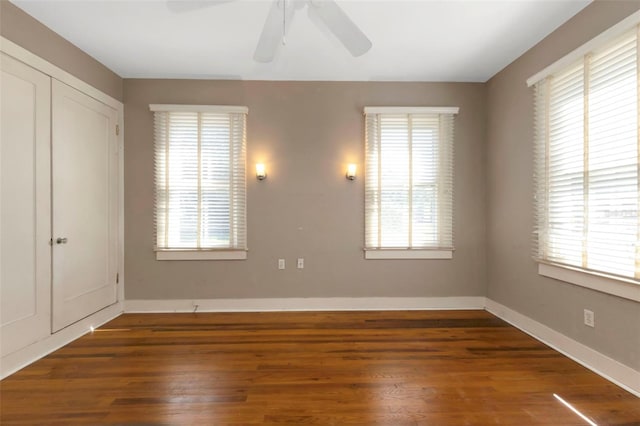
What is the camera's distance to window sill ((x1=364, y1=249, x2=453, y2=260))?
3.74m

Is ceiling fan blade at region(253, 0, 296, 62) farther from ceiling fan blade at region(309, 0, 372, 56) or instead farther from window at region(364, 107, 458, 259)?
window at region(364, 107, 458, 259)

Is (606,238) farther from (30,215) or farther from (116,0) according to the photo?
(30,215)

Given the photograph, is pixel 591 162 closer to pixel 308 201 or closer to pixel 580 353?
pixel 580 353

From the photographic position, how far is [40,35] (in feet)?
8.53

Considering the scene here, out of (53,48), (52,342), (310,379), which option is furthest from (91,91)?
(310,379)

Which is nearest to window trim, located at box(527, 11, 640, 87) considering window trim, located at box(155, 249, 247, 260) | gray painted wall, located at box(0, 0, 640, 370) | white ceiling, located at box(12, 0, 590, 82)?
white ceiling, located at box(12, 0, 590, 82)

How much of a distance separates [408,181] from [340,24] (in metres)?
2.22

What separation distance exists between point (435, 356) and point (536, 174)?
77.2 inches

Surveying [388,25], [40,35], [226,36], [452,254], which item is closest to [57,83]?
[40,35]

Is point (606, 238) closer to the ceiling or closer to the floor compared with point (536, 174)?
closer to the floor

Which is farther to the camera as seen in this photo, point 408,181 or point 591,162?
point 408,181

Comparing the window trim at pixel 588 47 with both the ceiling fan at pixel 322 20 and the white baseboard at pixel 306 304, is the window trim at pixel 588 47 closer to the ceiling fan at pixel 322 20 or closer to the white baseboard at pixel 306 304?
the ceiling fan at pixel 322 20

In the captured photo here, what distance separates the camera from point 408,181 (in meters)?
3.70

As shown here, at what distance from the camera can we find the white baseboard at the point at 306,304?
3676 millimetres
